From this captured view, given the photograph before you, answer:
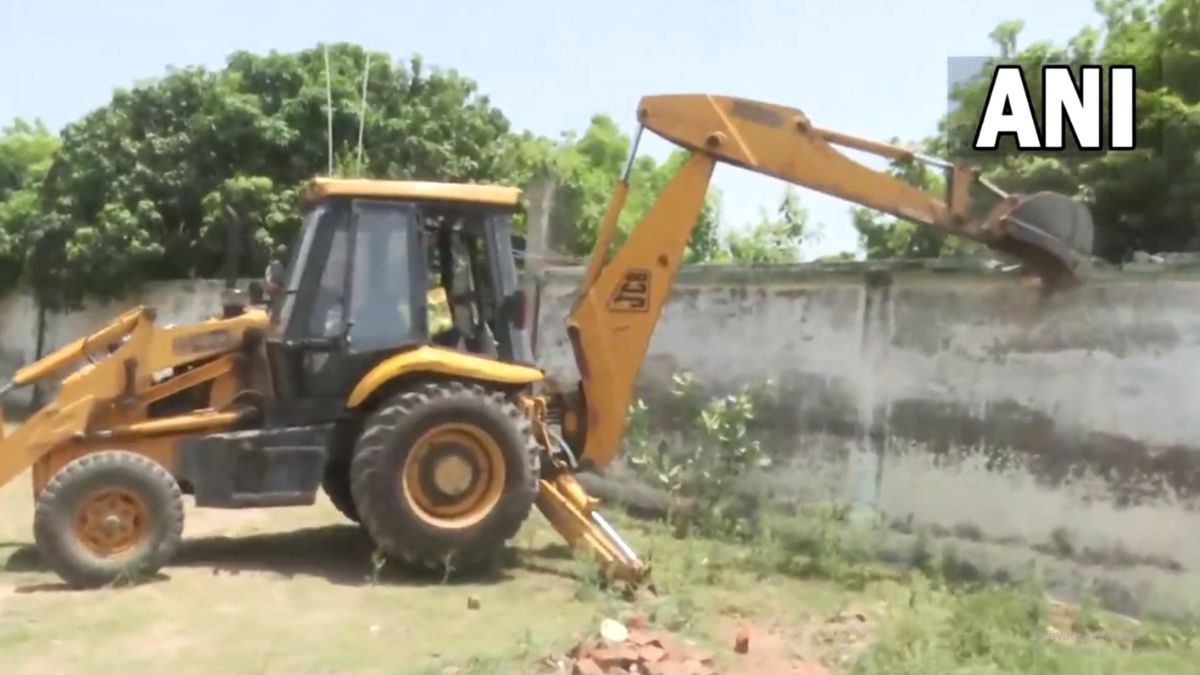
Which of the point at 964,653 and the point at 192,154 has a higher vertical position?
the point at 192,154

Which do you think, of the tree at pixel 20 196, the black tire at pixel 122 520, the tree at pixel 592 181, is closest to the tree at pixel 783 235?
the tree at pixel 592 181

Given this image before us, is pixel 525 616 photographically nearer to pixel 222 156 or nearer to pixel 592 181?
pixel 222 156

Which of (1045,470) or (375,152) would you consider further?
(375,152)

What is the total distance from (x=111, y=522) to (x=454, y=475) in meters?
1.96

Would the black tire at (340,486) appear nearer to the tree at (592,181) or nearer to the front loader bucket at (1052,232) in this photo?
the front loader bucket at (1052,232)

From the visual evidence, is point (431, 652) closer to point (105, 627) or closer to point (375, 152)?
point (105, 627)

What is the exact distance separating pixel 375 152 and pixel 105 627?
14.0 m

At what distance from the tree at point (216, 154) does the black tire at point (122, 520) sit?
11.6m

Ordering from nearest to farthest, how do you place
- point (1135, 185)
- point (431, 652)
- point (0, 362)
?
point (431, 652) → point (1135, 185) → point (0, 362)

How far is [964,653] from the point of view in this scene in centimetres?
690

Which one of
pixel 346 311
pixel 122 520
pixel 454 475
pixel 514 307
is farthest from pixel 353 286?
pixel 122 520

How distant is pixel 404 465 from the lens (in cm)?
828

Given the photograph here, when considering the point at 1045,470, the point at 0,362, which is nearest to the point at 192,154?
the point at 0,362

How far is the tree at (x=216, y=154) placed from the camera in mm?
20047
